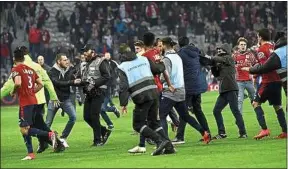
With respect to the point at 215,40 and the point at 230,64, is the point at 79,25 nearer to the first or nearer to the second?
the point at 215,40

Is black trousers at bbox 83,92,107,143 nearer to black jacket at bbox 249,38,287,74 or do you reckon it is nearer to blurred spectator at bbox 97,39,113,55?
black jacket at bbox 249,38,287,74

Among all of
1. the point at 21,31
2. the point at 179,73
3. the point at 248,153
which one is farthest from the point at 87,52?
the point at 21,31

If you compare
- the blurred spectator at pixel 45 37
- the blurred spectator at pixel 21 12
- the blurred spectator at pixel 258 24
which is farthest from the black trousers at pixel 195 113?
the blurred spectator at pixel 258 24

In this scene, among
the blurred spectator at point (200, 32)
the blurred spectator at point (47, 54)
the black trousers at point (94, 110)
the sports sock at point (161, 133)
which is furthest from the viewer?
the blurred spectator at point (200, 32)

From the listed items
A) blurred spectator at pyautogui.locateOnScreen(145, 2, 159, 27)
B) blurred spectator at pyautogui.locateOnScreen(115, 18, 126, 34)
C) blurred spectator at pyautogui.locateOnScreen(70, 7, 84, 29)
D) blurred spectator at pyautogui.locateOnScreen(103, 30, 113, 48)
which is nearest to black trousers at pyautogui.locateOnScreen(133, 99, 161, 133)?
blurred spectator at pyautogui.locateOnScreen(103, 30, 113, 48)

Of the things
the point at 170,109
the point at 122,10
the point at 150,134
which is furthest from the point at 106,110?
the point at 122,10

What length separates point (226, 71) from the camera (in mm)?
18969

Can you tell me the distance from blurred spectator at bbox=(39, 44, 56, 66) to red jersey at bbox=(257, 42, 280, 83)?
76.1 ft

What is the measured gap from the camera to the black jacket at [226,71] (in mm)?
18781

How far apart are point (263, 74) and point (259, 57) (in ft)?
1.61

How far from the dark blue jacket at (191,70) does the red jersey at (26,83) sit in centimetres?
343

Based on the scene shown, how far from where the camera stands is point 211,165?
45.4ft

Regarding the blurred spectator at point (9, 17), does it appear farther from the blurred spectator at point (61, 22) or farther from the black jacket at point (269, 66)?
the black jacket at point (269, 66)

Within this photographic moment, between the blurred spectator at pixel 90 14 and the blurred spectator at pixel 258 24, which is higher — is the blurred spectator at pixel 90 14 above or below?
above
